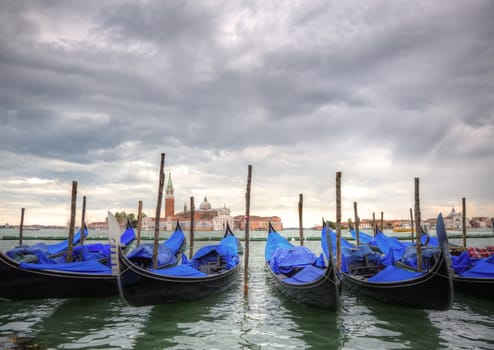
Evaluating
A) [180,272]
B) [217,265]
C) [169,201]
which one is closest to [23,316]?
[180,272]

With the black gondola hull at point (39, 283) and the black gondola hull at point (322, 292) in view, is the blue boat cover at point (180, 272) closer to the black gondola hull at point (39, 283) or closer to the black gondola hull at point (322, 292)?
the black gondola hull at point (39, 283)

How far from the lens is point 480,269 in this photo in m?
8.81

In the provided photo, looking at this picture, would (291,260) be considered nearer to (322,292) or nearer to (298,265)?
(298,265)

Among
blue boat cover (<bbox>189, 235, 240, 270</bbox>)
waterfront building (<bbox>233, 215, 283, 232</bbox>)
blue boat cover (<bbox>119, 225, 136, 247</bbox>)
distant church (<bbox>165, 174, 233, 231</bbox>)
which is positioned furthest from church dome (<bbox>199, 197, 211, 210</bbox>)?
blue boat cover (<bbox>189, 235, 240, 270</bbox>)

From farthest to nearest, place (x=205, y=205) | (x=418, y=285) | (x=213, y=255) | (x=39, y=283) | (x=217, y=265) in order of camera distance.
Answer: (x=205, y=205) < (x=213, y=255) < (x=217, y=265) < (x=39, y=283) < (x=418, y=285)

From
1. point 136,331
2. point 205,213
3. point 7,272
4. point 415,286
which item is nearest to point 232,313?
point 136,331

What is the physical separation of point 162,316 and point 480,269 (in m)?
7.68

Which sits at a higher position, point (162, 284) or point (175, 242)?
point (175, 242)

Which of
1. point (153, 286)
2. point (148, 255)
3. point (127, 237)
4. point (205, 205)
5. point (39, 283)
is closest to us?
point (153, 286)

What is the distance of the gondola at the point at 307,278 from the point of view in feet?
23.0

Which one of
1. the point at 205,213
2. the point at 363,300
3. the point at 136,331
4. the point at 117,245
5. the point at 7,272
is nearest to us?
the point at 136,331

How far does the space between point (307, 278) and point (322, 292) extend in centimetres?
103

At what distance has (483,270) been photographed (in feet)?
28.6

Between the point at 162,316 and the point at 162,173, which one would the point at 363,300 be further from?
the point at 162,173
